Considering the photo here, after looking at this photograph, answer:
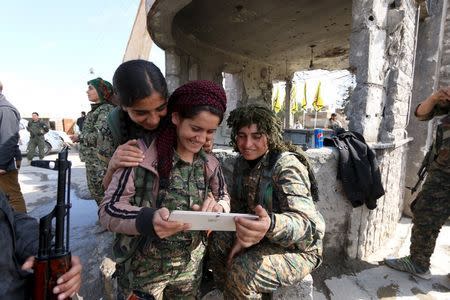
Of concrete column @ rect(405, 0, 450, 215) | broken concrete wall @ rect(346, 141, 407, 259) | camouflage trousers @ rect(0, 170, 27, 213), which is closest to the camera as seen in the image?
broken concrete wall @ rect(346, 141, 407, 259)

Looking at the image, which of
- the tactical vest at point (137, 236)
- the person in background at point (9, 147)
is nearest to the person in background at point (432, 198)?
the tactical vest at point (137, 236)

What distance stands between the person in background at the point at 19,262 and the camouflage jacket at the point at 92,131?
1548 millimetres

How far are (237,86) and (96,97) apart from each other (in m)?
5.43

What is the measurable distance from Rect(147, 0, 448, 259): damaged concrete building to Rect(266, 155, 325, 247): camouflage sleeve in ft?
3.49

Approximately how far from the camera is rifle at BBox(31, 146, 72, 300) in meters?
1.06

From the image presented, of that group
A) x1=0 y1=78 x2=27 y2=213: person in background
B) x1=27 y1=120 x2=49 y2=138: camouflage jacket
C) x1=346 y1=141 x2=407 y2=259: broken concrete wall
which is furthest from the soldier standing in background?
x1=346 y1=141 x2=407 y2=259: broken concrete wall

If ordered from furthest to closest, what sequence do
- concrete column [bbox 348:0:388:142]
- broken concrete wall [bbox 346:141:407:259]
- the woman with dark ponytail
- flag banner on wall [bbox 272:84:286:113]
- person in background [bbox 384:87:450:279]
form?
flag banner on wall [bbox 272:84:286:113] → broken concrete wall [bbox 346:141:407:259] → concrete column [bbox 348:0:388:142] → person in background [bbox 384:87:450:279] → the woman with dark ponytail

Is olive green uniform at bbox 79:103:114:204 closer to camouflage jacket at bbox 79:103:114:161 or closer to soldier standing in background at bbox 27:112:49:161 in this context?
camouflage jacket at bbox 79:103:114:161

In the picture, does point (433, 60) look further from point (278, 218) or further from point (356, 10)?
point (278, 218)

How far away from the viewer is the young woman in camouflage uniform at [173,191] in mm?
1290

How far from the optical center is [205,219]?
111 centimetres

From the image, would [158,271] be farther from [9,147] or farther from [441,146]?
[441,146]

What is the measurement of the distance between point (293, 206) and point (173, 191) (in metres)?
0.69

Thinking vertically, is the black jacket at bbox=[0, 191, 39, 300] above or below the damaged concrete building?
below
